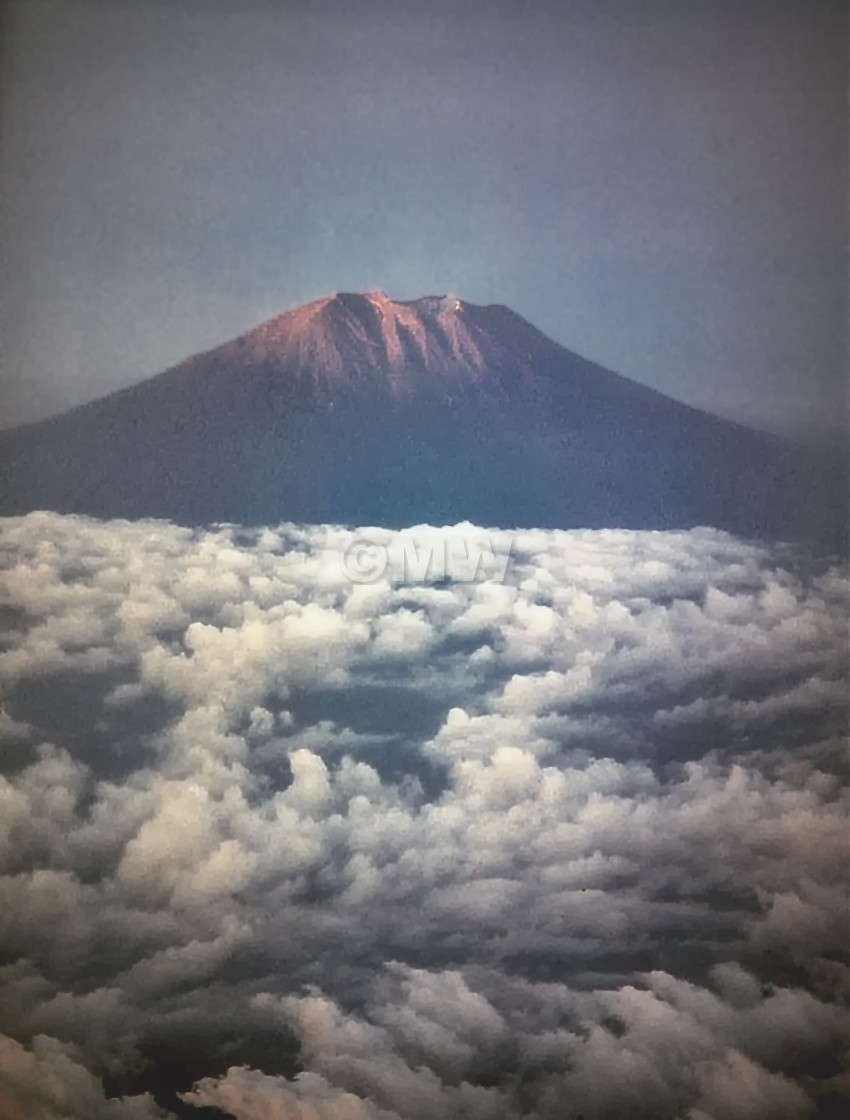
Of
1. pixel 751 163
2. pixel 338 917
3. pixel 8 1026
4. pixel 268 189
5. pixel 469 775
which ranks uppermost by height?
pixel 751 163

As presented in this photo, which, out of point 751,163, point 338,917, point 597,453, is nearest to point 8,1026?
point 338,917

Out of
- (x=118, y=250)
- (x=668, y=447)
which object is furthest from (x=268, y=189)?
(x=668, y=447)

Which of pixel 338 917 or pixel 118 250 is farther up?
pixel 118 250

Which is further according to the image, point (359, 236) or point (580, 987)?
point (359, 236)

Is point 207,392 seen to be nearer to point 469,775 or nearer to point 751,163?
point 469,775

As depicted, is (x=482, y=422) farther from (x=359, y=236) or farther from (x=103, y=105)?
(x=103, y=105)

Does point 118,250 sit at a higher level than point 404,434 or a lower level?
higher
